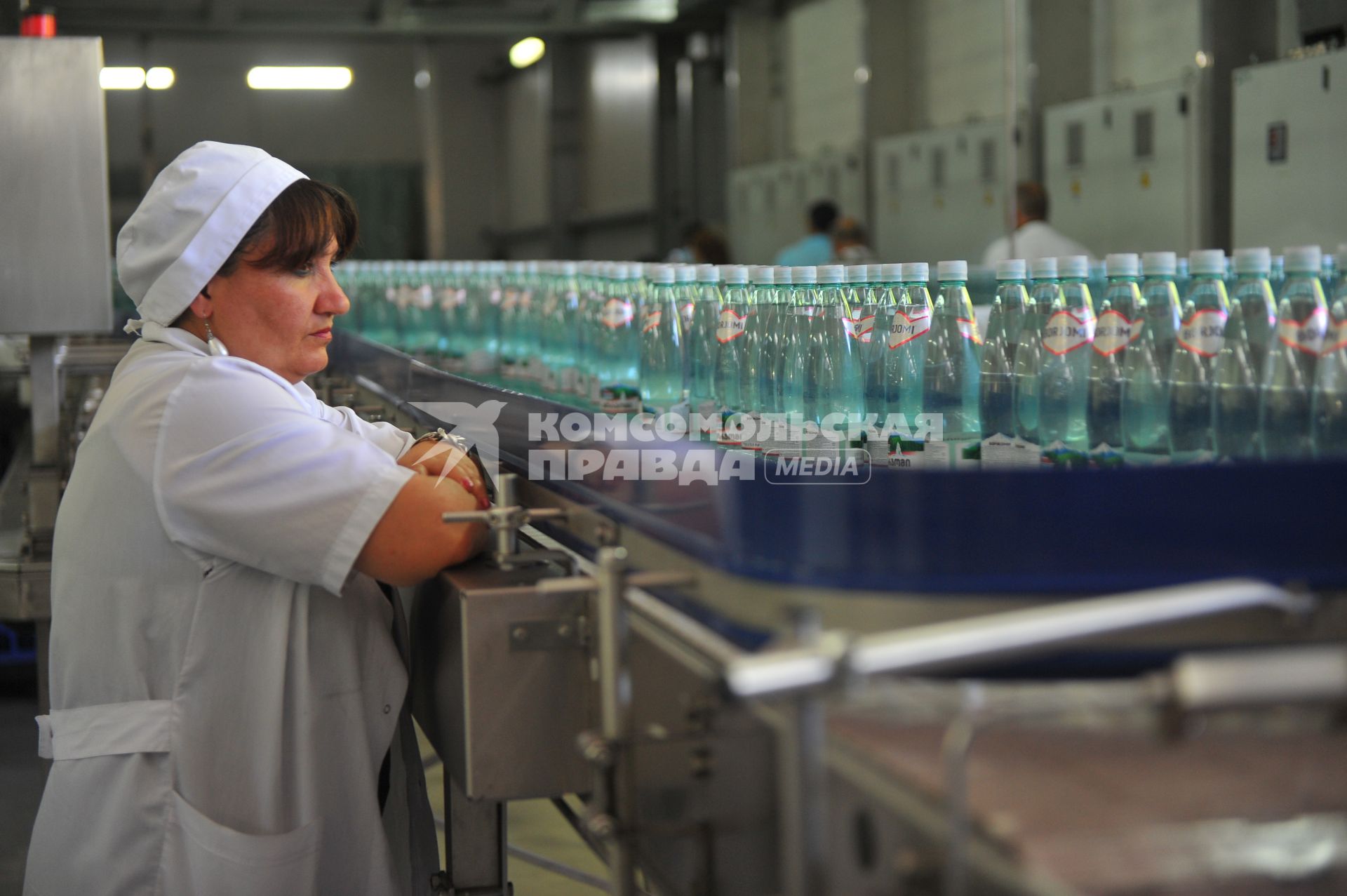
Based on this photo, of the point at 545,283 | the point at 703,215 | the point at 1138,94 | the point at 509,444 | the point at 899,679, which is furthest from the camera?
the point at 703,215

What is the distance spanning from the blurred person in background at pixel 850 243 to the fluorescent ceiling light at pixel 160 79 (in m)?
6.26

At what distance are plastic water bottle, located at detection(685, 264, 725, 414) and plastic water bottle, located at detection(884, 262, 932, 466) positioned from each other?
0.36m

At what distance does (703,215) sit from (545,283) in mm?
8750

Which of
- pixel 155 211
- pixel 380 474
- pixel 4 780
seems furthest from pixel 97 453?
pixel 4 780

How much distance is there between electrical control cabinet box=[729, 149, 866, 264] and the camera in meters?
8.52

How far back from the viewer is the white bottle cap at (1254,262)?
129cm

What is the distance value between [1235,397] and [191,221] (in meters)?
1.19

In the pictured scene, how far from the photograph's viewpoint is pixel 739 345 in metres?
1.79

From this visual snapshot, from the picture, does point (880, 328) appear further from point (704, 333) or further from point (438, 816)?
point (438, 816)

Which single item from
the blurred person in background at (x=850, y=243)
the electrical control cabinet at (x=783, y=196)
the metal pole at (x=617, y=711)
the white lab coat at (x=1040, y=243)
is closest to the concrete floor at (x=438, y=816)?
the metal pole at (x=617, y=711)

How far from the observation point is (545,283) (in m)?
2.85

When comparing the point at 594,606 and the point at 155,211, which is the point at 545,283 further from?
the point at 594,606

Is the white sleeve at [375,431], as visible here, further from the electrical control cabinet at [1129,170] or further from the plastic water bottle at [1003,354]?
the electrical control cabinet at [1129,170]

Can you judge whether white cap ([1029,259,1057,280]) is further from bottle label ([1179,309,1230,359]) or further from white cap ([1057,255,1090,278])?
bottle label ([1179,309,1230,359])
